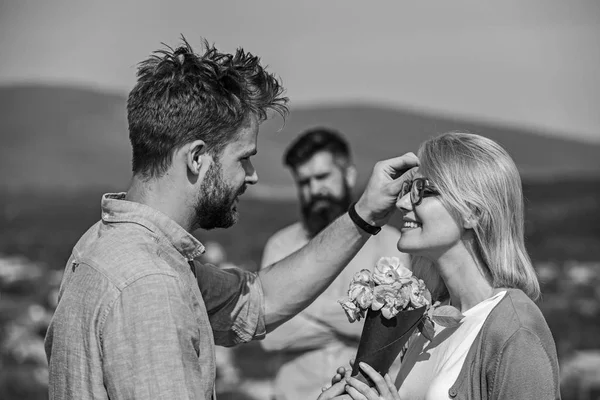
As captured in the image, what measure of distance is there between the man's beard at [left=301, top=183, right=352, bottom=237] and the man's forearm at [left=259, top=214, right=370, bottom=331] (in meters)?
1.46

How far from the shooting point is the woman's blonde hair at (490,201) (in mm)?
2523

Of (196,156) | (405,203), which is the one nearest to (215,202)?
(196,156)

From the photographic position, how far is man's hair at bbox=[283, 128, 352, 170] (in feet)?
15.2

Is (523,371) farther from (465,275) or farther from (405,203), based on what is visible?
(405,203)

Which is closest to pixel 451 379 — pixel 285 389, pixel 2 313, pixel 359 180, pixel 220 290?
pixel 220 290

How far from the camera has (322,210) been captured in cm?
453

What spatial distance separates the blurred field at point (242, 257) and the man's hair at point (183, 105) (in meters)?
3.92

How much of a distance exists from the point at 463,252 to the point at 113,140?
4.99 m

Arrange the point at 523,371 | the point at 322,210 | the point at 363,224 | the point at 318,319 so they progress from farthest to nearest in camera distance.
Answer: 1. the point at 322,210
2. the point at 318,319
3. the point at 363,224
4. the point at 523,371

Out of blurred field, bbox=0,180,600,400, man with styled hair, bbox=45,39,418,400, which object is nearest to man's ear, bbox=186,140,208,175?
man with styled hair, bbox=45,39,418,400

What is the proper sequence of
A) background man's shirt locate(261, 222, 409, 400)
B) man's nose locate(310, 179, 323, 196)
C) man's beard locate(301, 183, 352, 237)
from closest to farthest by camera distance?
background man's shirt locate(261, 222, 409, 400) → man's beard locate(301, 183, 352, 237) → man's nose locate(310, 179, 323, 196)

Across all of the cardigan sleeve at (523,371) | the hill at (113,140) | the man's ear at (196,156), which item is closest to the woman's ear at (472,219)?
the cardigan sleeve at (523,371)

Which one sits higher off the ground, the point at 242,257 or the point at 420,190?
the point at 420,190

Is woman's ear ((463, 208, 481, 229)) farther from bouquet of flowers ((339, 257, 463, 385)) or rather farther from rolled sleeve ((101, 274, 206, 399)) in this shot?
rolled sleeve ((101, 274, 206, 399))
